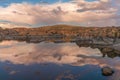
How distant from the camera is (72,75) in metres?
66.3

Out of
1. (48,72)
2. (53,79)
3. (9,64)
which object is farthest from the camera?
(9,64)

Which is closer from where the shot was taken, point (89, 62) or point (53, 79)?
point (53, 79)

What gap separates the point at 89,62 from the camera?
286 ft

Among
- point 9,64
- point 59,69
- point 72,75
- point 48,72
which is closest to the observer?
point 72,75

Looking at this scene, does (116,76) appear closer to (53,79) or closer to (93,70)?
(93,70)

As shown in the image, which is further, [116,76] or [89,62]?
[89,62]

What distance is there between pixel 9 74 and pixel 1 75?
2.21 m

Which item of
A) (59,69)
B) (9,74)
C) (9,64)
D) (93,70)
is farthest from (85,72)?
(9,64)

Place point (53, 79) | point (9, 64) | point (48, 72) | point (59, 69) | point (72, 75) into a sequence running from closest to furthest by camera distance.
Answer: point (53, 79) < point (72, 75) < point (48, 72) < point (59, 69) < point (9, 64)

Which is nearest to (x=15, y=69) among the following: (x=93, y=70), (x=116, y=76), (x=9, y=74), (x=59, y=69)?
(x=9, y=74)

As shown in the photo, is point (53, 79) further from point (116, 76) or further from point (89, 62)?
point (89, 62)

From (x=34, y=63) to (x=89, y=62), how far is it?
19230mm

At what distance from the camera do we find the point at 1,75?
6769 cm

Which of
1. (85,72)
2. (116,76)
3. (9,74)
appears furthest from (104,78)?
(9,74)
